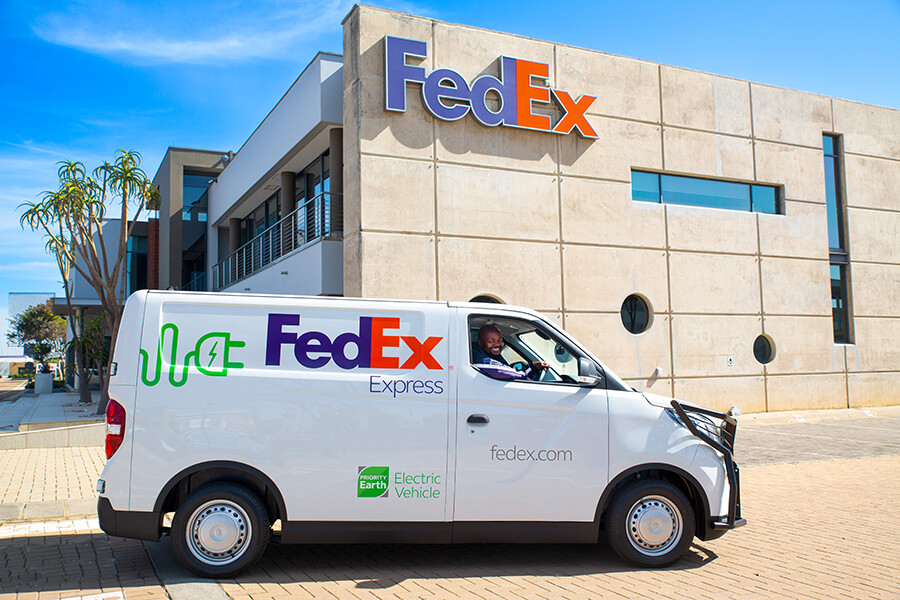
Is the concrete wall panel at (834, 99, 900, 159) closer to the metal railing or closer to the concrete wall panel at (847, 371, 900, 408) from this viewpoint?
the concrete wall panel at (847, 371, 900, 408)

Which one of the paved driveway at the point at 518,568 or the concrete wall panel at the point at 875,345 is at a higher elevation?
the concrete wall panel at the point at 875,345

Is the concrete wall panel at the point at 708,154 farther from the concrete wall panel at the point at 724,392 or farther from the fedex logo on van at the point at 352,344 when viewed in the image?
the fedex logo on van at the point at 352,344

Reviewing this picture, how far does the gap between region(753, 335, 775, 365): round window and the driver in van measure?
498 inches

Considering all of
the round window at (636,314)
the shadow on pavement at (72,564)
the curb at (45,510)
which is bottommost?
the shadow on pavement at (72,564)

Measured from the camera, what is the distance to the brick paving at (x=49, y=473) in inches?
331

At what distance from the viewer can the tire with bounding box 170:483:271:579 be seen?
5.28 metres

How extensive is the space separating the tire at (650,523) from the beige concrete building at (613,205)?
8123mm

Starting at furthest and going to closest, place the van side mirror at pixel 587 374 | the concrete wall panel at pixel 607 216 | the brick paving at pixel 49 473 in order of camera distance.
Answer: the concrete wall panel at pixel 607 216, the brick paving at pixel 49 473, the van side mirror at pixel 587 374

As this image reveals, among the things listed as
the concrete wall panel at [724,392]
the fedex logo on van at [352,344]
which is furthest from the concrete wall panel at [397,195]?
the fedex logo on van at [352,344]

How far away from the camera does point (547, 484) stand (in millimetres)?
5535

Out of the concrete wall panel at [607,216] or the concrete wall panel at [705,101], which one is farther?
the concrete wall panel at [705,101]

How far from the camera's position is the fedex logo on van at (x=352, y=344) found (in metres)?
5.48

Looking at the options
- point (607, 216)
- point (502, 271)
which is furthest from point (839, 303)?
point (502, 271)

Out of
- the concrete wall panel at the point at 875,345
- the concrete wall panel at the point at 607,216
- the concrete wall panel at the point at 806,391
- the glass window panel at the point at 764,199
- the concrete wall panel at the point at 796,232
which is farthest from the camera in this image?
the concrete wall panel at the point at 875,345
